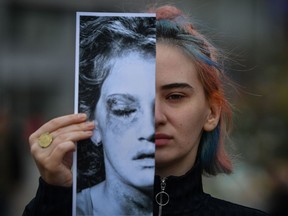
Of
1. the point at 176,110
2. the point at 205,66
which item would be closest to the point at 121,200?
the point at 176,110

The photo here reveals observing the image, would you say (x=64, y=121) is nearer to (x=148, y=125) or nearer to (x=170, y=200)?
(x=148, y=125)

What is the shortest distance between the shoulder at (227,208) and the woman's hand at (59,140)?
422 millimetres

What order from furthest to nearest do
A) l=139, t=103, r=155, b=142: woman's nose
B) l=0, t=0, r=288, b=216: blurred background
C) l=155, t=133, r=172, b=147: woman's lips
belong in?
l=0, t=0, r=288, b=216: blurred background, l=155, t=133, r=172, b=147: woman's lips, l=139, t=103, r=155, b=142: woman's nose

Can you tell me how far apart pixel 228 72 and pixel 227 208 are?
0.39 metres

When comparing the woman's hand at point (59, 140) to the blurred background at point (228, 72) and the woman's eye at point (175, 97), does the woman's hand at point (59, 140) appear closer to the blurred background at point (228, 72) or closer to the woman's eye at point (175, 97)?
the woman's eye at point (175, 97)

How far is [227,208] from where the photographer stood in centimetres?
154

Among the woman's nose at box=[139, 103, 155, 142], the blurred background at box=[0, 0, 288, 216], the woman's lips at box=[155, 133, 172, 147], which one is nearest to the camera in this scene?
the woman's nose at box=[139, 103, 155, 142]

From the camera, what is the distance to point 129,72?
137 cm

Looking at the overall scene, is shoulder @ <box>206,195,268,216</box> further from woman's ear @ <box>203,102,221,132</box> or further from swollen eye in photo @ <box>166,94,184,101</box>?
swollen eye in photo @ <box>166,94,184,101</box>

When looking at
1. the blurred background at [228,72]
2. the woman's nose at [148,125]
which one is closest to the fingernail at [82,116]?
the woman's nose at [148,125]

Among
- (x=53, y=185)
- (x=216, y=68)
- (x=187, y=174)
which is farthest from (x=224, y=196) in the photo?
(x=53, y=185)

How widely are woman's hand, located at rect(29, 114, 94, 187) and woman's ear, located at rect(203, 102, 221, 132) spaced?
0.36 meters

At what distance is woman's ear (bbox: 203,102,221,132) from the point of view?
1.55m

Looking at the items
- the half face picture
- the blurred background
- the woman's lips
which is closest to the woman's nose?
the half face picture
